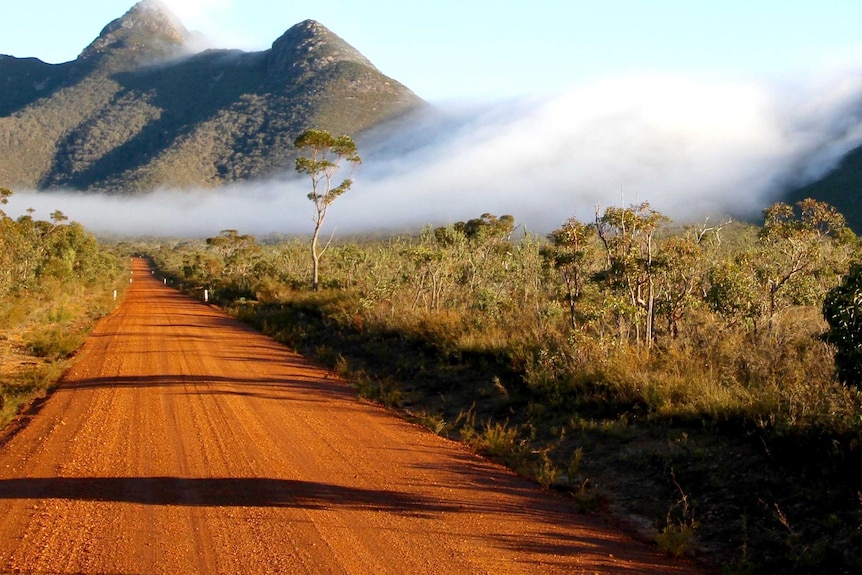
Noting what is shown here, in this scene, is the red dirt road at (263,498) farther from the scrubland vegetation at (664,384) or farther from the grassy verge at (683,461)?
the scrubland vegetation at (664,384)

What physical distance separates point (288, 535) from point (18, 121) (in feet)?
519

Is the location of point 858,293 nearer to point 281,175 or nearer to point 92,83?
point 281,175

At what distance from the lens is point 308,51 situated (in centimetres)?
15012

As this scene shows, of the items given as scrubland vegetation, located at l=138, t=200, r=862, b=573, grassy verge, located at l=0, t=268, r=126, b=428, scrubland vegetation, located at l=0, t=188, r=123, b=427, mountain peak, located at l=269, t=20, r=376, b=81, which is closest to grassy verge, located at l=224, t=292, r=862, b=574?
scrubland vegetation, located at l=138, t=200, r=862, b=573

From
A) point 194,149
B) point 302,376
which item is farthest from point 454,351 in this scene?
point 194,149

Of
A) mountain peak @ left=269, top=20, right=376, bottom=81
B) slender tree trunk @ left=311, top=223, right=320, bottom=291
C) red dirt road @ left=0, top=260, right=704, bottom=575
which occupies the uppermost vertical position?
mountain peak @ left=269, top=20, right=376, bottom=81

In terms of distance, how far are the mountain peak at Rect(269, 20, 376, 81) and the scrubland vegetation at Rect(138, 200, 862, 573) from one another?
13800 centimetres

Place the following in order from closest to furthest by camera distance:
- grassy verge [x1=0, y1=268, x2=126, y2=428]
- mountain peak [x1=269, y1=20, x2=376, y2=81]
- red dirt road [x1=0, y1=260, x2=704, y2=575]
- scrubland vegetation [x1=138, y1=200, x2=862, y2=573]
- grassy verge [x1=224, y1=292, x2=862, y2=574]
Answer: red dirt road [x1=0, y1=260, x2=704, y2=575]
grassy verge [x1=224, y1=292, x2=862, y2=574]
scrubland vegetation [x1=138, y1=200, x2=862, y2=573]
grassy verge [x1=0, y1=268, x2=126, y2=428]
mountain peak [x1=269, y1=20, x2=376, y2=81]

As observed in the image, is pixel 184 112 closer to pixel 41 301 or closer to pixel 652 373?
pixel 41 301

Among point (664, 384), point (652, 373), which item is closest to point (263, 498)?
point (664, 384)

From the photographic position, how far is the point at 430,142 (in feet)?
588

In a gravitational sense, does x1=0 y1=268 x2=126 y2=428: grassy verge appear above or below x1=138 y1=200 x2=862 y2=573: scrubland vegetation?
below

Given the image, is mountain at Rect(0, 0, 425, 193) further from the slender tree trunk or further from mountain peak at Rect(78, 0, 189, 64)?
the slender tree trunk

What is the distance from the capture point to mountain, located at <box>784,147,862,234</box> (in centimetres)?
5431
